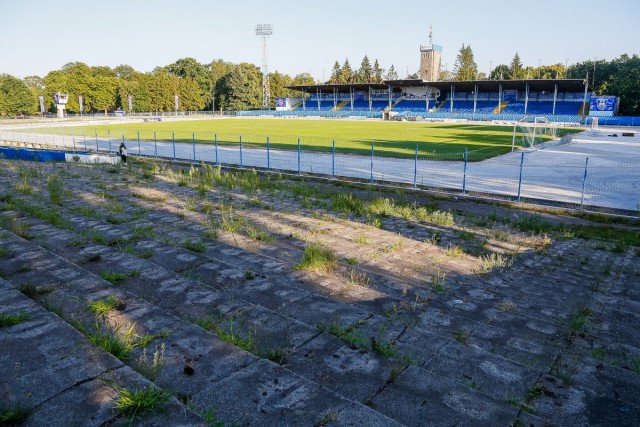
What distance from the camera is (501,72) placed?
133m

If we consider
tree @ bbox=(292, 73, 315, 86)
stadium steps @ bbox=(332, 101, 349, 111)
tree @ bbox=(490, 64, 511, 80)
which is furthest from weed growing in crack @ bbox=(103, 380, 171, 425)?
tree @ bbox=(292, 73, 315, 86)

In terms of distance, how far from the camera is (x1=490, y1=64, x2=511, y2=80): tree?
13188 centimetres

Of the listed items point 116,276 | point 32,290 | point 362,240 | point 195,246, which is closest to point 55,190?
point 195,246

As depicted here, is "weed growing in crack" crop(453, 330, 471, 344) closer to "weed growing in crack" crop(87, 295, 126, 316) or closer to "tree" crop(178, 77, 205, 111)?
"weed growing in crack" crop(87, 295, 126, 316)

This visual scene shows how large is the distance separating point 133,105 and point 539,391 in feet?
365

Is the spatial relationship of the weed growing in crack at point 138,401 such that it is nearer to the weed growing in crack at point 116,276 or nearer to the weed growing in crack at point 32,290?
the weed growing in crack at point 32,290

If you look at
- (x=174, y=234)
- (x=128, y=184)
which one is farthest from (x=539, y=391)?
(x=128, y=184)

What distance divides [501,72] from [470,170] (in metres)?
121

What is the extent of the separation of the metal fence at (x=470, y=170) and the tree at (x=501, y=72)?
108m

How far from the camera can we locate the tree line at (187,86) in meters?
92.6

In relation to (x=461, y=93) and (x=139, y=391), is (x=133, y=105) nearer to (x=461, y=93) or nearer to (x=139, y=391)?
(x=461, y=93)

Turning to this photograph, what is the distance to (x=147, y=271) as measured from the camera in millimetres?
8883

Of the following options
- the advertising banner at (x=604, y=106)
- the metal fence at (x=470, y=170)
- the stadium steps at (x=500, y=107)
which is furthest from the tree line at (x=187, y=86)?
the metal fence at (x=470, y=170)

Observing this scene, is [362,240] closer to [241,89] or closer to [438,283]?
[438,283]
